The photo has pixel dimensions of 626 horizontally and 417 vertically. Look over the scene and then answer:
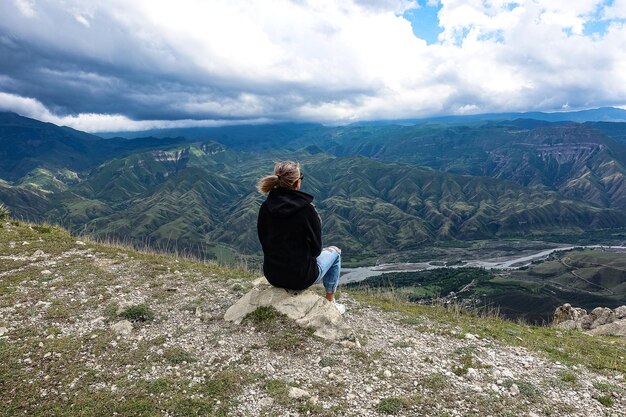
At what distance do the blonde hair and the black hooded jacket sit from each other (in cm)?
16

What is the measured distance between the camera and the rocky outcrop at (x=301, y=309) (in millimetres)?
10234

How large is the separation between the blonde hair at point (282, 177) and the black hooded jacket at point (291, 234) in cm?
16

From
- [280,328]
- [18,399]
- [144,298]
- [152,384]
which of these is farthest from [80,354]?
[280,328]

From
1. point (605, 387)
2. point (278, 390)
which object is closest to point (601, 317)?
point (605, 387)

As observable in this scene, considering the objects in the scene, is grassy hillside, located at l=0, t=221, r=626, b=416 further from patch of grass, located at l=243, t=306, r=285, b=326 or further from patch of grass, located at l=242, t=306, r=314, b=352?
patch of grass, located at l=243, t=306, r=285, b=326

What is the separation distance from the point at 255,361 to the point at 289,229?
10.7 ft

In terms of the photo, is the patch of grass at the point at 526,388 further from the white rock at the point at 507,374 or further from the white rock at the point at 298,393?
the white rock at the point at 298,393

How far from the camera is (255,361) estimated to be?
8.82 metres

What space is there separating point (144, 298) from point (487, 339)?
11139 millimetres

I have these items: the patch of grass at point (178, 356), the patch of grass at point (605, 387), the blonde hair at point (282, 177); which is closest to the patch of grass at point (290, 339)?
the patch of grass at point (178, 356)

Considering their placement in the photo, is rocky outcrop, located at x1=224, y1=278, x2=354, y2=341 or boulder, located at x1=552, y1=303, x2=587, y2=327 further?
boulder, located at x1=552, y1=303, x2=587, y2=327

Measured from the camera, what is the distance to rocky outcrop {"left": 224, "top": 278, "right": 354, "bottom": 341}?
33.6 feet

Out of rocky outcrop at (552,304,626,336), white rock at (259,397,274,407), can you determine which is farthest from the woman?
rocky outcrop at (552,304,626,336)

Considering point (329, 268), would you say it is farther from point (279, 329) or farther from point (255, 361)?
point (255, 361)
